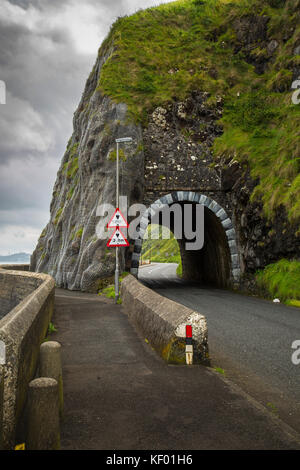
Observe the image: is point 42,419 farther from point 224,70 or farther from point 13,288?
point 224,70

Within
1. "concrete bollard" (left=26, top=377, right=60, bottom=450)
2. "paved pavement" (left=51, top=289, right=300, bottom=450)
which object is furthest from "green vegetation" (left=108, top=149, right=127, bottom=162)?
"concrete bollard" (left=26, top=377, right=60, bottom=450)

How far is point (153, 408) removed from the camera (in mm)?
3844

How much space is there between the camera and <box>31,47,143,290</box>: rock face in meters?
18.5

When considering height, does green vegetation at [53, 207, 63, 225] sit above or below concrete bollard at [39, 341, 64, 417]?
above

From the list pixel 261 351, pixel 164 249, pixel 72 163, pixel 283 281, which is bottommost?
pixel 261 351

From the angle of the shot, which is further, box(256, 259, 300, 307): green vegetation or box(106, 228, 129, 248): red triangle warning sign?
box(106, 228, 129, 248): red triangle warning sign

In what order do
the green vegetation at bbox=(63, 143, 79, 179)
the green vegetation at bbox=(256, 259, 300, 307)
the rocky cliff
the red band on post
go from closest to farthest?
the red band on post → the green vegetation at bbox=(256, 259, 300, 307) → the rocky cliff → the green vegetation at bbox=(63, 143, 79, 179)

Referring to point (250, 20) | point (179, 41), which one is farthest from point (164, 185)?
point (250, 20)

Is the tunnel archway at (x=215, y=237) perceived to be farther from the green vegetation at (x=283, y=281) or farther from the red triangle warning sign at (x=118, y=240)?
the red triangle warning sign at (x=118, y=240)

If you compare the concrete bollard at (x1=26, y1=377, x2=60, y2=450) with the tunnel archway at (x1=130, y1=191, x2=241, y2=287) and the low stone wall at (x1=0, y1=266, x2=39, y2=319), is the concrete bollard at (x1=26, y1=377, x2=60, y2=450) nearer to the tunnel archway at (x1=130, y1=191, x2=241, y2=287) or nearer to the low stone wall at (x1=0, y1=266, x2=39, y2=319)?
the low stone wall at (x1=0, y1=266, x2=39, y2=319)

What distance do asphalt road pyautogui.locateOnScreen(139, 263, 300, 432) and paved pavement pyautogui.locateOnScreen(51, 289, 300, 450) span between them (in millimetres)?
591

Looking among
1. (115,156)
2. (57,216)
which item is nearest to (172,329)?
(115,156)

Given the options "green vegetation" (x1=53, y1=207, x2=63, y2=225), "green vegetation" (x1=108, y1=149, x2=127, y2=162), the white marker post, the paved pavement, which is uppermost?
"green vegetation" (x1=108, y1=149, x2=127, y2=162)

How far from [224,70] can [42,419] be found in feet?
78.0
